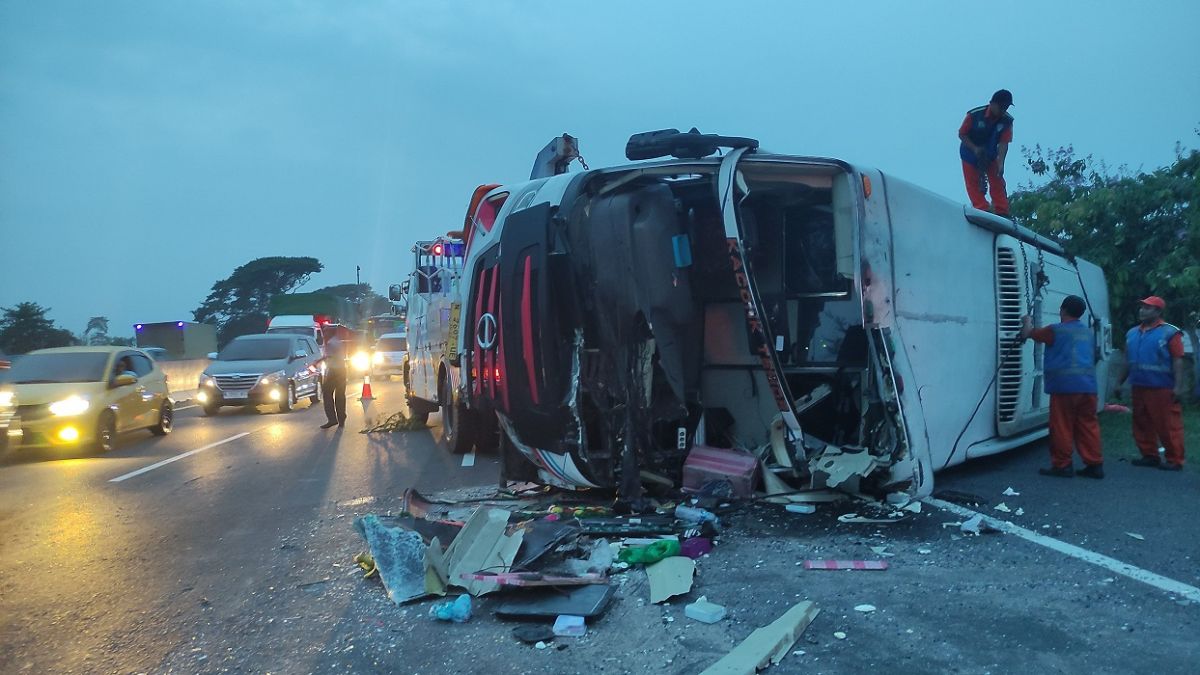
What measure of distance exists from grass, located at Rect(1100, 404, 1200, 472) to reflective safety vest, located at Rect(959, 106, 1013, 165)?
133 inches

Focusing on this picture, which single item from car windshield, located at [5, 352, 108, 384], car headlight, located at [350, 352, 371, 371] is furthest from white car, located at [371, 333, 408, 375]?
car windshield, located at [5, 352, 108, 384]

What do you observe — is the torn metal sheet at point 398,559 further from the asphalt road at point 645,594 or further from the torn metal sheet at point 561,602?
the torn metal sheet at point 561,602

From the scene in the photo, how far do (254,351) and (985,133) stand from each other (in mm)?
14502

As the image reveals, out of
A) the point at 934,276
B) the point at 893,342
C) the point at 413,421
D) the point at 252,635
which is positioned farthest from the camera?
the point at 413,421

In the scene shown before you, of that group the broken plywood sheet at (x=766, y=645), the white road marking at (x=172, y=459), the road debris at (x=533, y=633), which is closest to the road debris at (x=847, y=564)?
the broken plywood sheet at (x=766, y=645)

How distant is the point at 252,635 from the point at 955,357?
535 centimetres

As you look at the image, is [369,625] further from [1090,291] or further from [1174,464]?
[1090,291]

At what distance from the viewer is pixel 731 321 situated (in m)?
6.85

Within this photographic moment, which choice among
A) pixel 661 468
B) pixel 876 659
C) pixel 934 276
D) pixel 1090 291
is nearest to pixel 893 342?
pixel 934 276

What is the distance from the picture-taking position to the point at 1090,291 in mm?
10625

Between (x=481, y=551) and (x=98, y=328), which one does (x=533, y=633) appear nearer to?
(x=481, y=551)

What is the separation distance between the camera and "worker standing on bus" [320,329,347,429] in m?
13.8

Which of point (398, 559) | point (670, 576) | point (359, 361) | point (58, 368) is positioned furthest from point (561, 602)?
point (359, 361)

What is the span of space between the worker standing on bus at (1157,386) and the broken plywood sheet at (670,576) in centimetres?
549
